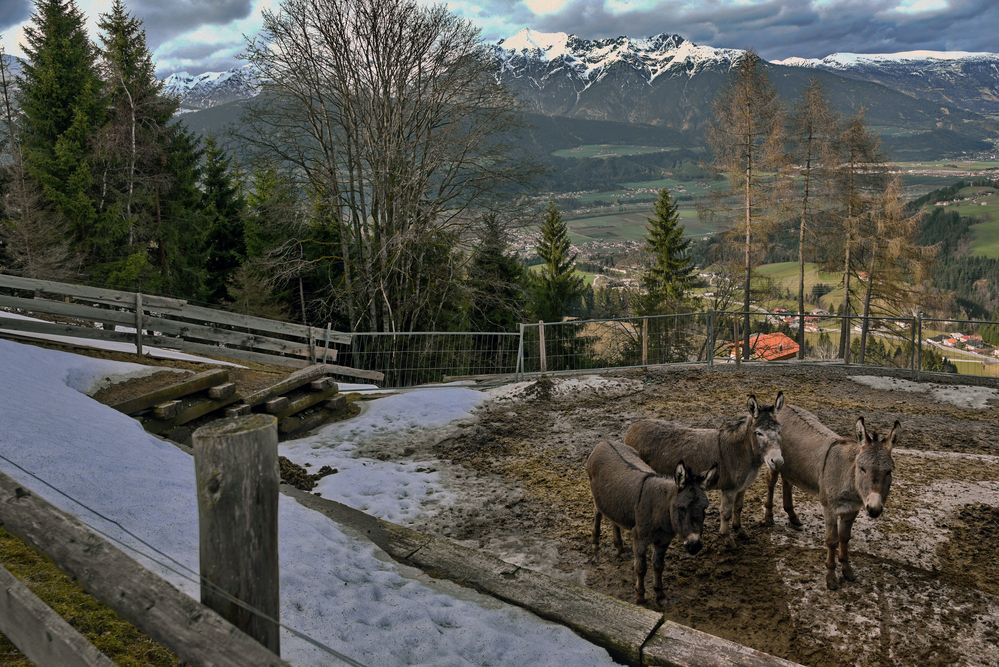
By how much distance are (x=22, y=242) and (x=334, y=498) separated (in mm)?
20010

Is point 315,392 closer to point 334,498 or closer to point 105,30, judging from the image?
point 334,498

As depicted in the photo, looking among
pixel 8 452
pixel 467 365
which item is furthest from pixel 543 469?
pixel 467 365

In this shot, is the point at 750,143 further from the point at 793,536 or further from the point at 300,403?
the point at 793,536

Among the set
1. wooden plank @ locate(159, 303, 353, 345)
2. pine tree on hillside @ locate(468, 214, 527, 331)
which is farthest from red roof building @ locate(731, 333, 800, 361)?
wooden plank @ locate(159, 303, 353, 345)

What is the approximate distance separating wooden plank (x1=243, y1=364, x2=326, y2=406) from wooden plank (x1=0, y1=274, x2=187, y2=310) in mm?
3655

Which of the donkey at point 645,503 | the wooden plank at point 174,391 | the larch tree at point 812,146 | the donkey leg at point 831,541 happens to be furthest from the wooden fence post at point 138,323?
the larch tree at point 812,146

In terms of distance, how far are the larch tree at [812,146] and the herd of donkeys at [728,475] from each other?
88.0ft

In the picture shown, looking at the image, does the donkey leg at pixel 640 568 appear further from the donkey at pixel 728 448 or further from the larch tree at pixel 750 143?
the larch tree at pixel 750 143

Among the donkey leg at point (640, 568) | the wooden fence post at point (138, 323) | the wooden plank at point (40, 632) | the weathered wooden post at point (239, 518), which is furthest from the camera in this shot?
the wooden fence post at point (138, 323)

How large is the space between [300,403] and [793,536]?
7.54 metres

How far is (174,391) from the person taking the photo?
29.1 ft

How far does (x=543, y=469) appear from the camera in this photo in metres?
8.69

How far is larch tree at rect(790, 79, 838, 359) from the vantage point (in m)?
29.6

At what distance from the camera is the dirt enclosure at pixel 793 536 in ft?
16.1
